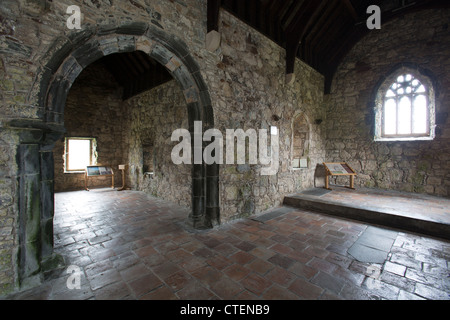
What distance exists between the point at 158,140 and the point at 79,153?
12.8ft

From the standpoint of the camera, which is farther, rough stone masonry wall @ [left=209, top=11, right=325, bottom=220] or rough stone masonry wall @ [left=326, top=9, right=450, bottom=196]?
rough stone masonry wall @ [left=326, top=9, right=450, bottom=196]

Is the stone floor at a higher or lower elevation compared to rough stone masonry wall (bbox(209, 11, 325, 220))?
lower

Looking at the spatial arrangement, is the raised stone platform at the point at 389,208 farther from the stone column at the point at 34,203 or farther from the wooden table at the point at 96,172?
the wooden table at the point at 96,172

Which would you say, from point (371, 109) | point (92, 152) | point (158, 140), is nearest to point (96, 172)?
point (92, 152)

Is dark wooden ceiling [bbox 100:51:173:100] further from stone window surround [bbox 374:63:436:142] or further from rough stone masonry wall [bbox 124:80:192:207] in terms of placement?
stone window surround [bbox 374:63:436:142]

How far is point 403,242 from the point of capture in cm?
279

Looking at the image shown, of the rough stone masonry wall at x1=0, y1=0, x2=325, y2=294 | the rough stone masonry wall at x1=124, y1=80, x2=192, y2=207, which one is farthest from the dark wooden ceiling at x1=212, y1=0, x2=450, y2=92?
the rough stone masonry wall at x1=124, y1=80, x2=192, y2=207

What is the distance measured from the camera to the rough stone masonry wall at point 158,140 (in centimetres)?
472

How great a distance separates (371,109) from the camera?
5.96 m

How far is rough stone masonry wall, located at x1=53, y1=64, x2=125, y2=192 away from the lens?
6.78 meters

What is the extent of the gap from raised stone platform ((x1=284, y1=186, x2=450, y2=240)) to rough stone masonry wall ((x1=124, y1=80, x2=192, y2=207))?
2805 millimetres

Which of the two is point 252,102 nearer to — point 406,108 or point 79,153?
point 406,108
